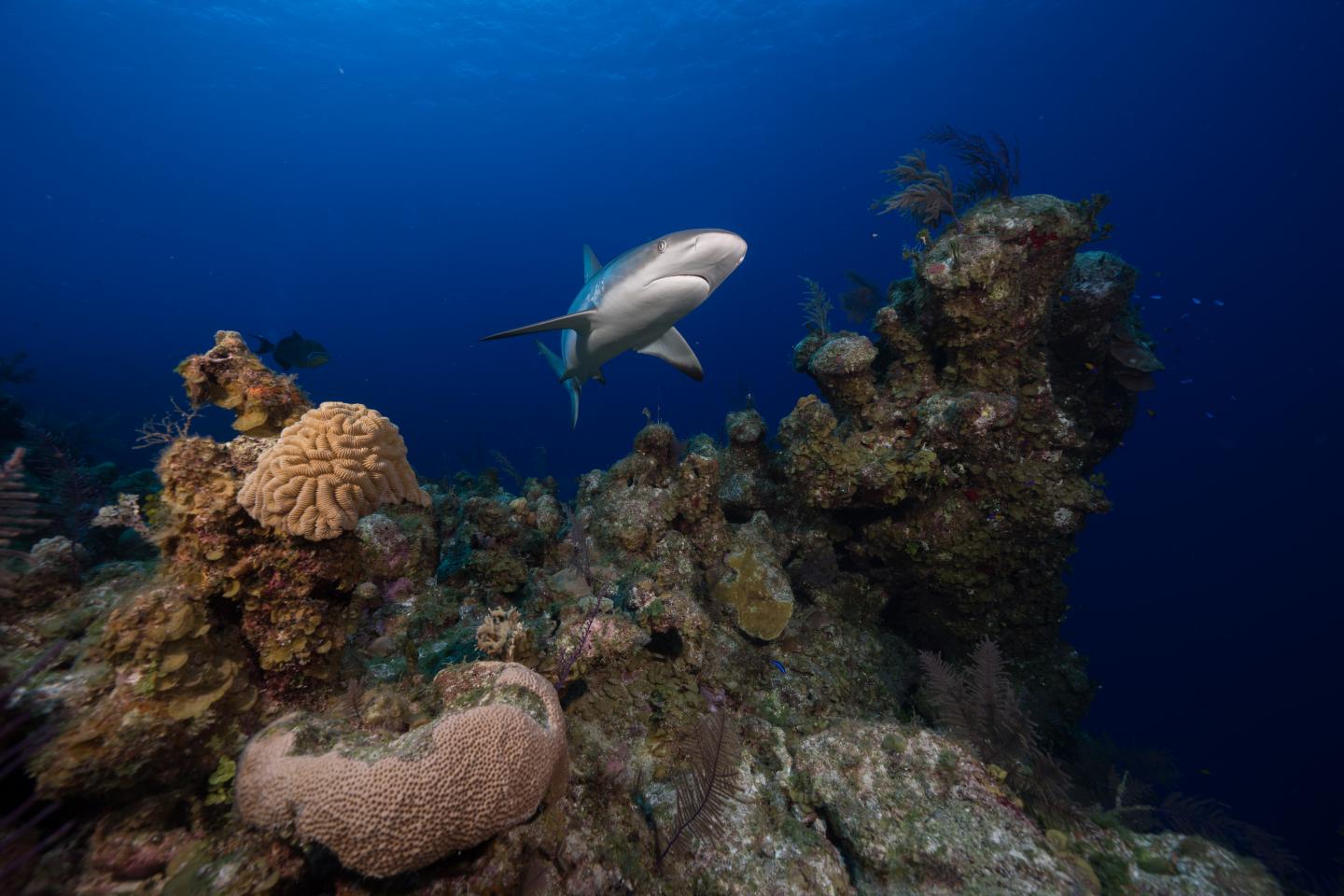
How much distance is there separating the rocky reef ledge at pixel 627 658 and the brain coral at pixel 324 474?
0.02 metres

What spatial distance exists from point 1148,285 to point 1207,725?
98402mm

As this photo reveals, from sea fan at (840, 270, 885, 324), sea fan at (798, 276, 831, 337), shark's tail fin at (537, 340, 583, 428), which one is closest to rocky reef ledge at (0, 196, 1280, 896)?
sea fan at (798, 276, 831, 337)

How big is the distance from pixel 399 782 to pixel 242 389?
2583 millimetres

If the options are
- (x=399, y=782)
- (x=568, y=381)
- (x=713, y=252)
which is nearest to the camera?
(x=399, y=782)

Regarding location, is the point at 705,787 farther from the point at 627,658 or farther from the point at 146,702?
the point at 146,702

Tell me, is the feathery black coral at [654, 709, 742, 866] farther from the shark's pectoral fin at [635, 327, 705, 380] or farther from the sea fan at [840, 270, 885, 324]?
Result: the sea fan at [840, 270, 885, 324]

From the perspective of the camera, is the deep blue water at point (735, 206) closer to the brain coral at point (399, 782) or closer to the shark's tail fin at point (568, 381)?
the shark's tail fin at point (568, 381)

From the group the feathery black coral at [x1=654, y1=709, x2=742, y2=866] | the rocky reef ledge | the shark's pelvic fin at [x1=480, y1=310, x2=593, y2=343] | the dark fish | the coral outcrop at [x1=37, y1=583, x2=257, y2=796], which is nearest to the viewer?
the coral outcrop at [x1=37, y1=583, x2=257, y2=796]

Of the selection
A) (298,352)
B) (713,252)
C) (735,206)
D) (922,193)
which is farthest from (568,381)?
(735,206)

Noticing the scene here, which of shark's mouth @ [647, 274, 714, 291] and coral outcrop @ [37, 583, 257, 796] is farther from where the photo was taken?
shark's mouth @ [647, 274, 714, 291]

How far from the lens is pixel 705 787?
3.39 m

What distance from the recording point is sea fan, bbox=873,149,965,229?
24.7 feet

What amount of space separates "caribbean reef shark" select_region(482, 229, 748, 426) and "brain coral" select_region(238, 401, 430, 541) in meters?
1.19

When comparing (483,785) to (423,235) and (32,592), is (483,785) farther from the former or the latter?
A: (423,235)
